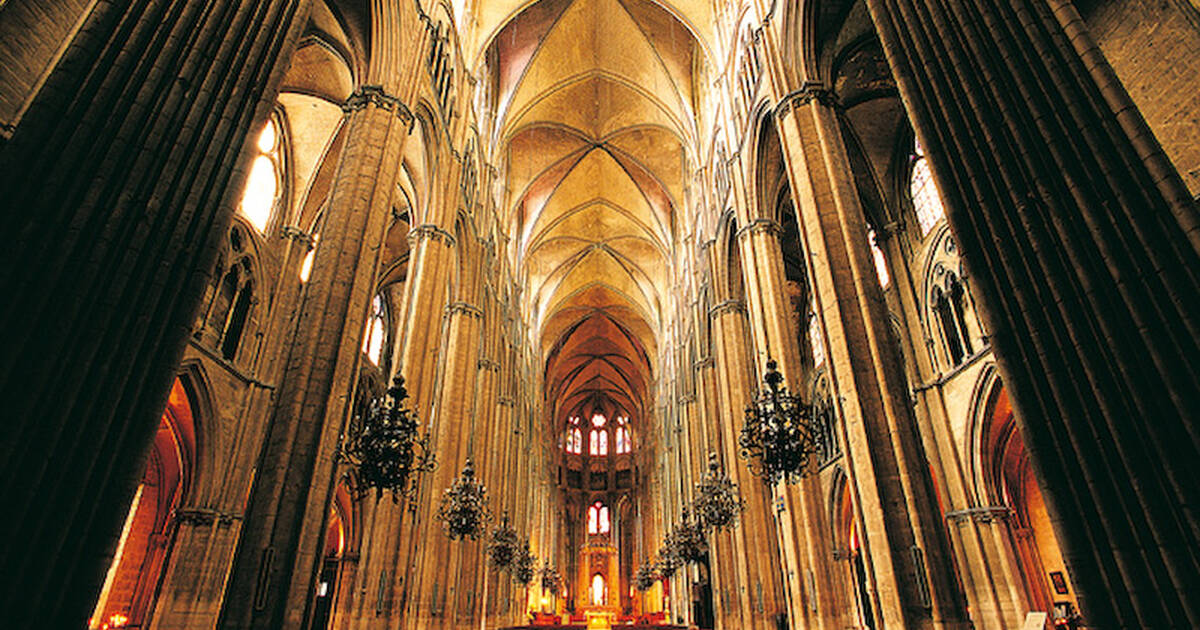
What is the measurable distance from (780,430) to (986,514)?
6767 mm

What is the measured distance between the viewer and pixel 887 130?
1628 cm

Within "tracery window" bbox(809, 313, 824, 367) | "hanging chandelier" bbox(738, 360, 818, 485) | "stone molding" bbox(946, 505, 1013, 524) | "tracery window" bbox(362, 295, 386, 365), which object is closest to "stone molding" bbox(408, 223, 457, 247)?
"hanging chandelier" bbox(738, 360, 818, 485)

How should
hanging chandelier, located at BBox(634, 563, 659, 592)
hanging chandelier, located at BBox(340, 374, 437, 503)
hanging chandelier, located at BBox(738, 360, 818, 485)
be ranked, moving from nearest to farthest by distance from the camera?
hanging chandelier, located at BBox(340, 374, 437, 503), hanging chandelier, located at BBox(738, 360, 818, 485), hanging chandelier, located at BBox(634, 563, 659, 592)

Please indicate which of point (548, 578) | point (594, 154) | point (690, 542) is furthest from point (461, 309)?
point (548, 578)

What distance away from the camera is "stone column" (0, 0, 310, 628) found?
154 inches

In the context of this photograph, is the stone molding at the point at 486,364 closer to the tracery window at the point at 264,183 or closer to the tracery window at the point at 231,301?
the tracery window at the point at 231,301

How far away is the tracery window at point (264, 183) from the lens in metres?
16.0

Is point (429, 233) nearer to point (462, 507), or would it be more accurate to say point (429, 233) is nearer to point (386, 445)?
point (386, 445)

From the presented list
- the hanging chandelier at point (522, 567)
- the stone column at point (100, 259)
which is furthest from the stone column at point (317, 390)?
the hanging chandelier at point (522, 567)

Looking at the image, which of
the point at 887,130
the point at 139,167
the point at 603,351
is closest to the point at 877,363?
the point at 139,167

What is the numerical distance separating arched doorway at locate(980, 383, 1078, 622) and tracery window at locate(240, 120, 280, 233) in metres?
19.1

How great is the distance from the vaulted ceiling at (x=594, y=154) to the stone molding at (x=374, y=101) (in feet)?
41.5

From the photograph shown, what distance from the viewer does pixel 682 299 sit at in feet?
89.5

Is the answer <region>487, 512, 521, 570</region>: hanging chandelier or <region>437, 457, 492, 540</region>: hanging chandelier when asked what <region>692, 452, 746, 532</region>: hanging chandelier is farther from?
<region>487, 512, 521, 570</region>: hanging chandelier
